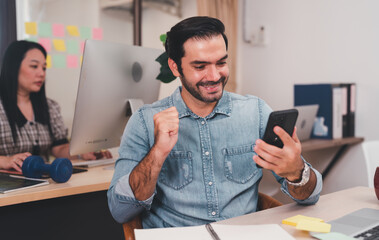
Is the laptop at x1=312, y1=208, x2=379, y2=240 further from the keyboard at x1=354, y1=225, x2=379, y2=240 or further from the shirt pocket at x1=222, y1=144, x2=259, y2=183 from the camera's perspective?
the shirt pocket at x1=222, y1=144, x2=259, y2=183

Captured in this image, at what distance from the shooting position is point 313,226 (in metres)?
0.94

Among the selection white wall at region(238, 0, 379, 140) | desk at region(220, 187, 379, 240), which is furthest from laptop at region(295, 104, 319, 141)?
desk at region(220, 187, 379, 240)

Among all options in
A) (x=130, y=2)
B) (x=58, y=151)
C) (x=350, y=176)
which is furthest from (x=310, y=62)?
(x=58, y=151)

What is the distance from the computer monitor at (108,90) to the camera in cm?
162

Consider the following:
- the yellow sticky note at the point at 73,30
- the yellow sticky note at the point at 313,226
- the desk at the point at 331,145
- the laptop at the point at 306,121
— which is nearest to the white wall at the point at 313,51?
the desk at the point at 331,145

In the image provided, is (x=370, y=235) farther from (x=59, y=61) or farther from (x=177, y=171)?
(x=59, y=61)

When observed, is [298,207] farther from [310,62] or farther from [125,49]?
[310,62]

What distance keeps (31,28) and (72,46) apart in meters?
0.34

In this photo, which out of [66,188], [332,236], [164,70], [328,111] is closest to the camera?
[332,236]

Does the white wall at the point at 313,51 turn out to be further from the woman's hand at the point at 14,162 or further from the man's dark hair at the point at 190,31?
the woman's hand at the point at 14,162

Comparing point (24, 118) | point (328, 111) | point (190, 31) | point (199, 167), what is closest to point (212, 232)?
point (199, 167)

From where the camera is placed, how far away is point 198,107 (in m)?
1.34

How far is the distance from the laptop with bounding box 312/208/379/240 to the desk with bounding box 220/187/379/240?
0.03 meters

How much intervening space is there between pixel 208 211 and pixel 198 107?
0.34 m
